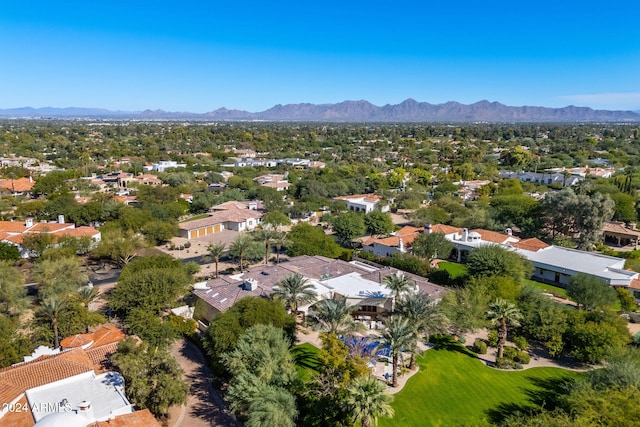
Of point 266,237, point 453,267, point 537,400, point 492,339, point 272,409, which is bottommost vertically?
point 453,267

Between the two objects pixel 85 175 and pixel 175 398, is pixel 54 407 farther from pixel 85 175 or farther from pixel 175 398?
pixel 85 175

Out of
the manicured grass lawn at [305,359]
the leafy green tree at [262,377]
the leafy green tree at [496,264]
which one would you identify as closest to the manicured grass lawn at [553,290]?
the leafy green tree at [496,264]

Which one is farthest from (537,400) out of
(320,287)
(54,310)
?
(54,310)

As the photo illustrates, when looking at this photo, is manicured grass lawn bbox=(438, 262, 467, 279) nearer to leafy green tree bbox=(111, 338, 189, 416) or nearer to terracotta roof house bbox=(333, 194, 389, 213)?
terracotta roof house bbox=(333, 194, 389, 213)

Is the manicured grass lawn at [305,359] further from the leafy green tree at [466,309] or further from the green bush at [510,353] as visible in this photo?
the green bush at [510,353]

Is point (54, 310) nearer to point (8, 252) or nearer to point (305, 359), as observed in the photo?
point (305, 359)

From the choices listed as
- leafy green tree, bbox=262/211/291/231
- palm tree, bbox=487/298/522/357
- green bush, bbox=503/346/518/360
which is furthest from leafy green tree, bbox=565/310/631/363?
leafy green tree, bbox=262/211/291/231
